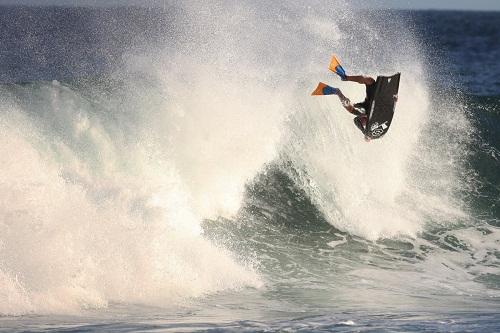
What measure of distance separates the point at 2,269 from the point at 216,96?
6109mm

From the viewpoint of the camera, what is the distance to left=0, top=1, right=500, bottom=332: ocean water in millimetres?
9336

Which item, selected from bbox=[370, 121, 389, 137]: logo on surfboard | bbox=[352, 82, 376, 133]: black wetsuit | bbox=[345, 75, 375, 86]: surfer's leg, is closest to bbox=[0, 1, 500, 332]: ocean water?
bbox=[370, 121, 389, 137]: logo on surfboard

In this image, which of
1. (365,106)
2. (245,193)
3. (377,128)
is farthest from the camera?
(245,193)

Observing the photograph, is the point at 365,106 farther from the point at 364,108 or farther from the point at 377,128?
the point at 377,128

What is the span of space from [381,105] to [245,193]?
3034mm

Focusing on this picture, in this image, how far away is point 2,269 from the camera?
909 centimetres

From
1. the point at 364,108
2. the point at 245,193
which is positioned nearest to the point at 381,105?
the point at 364,108

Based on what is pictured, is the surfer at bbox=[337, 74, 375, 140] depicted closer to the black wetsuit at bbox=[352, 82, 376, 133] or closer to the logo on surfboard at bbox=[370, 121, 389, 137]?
the black wetsuit at bbox=[352, 82, 376, 133]

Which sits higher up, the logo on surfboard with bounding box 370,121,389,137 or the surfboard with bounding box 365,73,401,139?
the surfboard with bounding box 365,73,401,139

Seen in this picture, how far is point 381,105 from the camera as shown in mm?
11617

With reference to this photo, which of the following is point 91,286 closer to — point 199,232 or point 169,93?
point 199,232

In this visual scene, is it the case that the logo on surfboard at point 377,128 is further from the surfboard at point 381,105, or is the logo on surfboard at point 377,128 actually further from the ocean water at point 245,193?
the ocean water at point 245,193

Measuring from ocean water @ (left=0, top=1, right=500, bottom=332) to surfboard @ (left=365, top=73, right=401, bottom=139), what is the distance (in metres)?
1.79

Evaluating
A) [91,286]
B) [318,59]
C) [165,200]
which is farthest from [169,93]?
→ [91,286]
